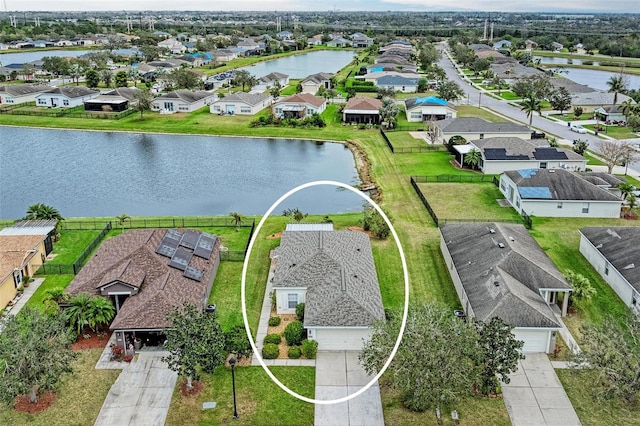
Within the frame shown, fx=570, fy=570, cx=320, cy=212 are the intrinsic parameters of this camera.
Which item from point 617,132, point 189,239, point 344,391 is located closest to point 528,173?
point 189,239

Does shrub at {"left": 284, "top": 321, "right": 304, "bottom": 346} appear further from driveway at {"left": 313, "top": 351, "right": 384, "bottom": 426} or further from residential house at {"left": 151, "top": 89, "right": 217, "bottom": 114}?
residential house at {"left": 151, "top": 89, "right": 217, "bottom": 114}

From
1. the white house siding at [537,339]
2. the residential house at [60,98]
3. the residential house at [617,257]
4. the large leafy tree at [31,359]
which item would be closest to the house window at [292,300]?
the large leafy tree at [31,359]

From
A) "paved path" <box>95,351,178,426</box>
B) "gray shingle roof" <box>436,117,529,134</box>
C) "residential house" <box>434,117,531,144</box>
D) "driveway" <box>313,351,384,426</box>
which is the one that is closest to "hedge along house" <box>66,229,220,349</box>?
"paved path" <box>95,351,178,426</box>

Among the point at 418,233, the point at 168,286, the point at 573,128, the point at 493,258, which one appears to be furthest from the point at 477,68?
the point at 168,286

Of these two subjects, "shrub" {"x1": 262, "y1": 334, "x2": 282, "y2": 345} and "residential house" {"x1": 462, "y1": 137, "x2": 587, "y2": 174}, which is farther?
"residential house" {"x1": 462, "y1": 137, "x2": 587, "y2": 174}

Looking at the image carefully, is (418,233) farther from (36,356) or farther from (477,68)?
(477,68)

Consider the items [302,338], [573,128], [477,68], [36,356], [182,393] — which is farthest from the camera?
[477,68]
